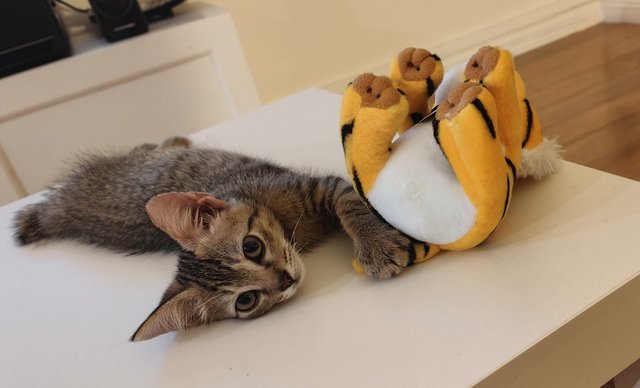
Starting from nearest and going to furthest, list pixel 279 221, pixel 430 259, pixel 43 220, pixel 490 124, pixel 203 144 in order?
pixel 490 124 → pixel 430 259 → pixel 279 221 → pixel 43 220 → pixel 203 144

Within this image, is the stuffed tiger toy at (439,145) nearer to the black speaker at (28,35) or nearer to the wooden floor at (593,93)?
the wooden floor at (593,93)

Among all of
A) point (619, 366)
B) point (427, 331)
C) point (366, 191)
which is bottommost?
point (619, 366)

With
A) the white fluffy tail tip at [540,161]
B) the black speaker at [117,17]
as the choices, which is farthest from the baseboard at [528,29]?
the white fluffy tail tip at [540,161]

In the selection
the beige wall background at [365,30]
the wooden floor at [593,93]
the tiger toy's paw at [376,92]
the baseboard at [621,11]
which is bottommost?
the wooden floor at [593,93]

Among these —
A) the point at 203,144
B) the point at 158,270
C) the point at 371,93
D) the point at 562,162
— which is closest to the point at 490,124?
the point at 371,93

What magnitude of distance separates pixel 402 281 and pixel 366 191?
115mm

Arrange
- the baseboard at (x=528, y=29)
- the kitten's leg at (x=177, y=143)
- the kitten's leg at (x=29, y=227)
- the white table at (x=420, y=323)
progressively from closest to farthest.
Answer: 1. the white table at (x=420, y=323)
2. the kitten's leg at (x=29, y=227)
3. the kitten's leg at (x=177, y=143)
4. the baseboard at (x=528, y=29)

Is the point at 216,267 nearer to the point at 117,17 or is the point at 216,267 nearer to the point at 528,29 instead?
the point at 117,17

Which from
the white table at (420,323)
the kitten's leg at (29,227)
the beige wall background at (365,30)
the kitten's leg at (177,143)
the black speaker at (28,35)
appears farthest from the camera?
the beige wall background at (365,30)

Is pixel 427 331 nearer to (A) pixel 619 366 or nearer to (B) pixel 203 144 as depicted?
(A) pixel 619 366

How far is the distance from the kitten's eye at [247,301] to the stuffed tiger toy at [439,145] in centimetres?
18

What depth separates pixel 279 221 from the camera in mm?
782

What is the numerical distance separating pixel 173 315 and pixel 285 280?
14 centimetres

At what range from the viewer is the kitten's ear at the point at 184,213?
2.23 ft
